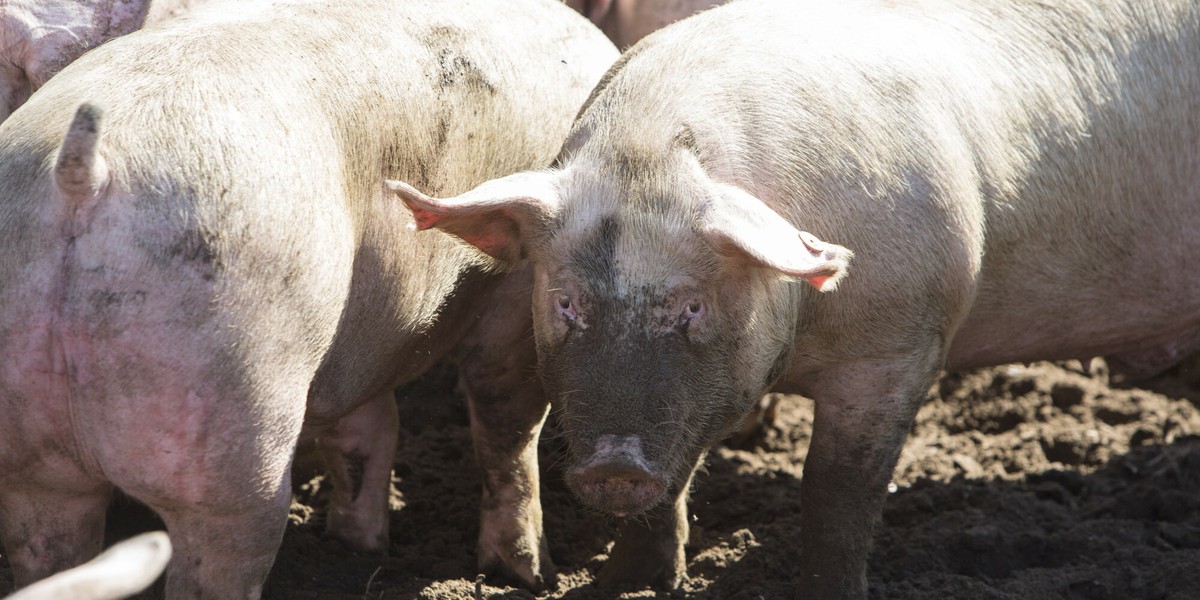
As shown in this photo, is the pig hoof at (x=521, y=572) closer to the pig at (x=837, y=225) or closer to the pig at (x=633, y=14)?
the pig at (x=837, y=225)

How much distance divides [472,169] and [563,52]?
28.1 inches

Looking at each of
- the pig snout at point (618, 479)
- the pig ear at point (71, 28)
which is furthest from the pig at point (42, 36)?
the pig snout at point (618, 479)

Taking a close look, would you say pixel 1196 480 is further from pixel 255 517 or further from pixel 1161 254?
pixel 255 517

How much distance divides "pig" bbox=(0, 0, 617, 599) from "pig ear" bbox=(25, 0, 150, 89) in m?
0.73

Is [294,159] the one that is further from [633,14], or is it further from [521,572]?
[633,14]

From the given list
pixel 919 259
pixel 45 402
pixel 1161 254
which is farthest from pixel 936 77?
pixel 45 402

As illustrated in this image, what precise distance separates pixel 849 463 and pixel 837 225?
80 cm

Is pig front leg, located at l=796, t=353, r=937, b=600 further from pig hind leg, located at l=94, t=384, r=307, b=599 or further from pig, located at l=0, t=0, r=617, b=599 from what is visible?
pig hind leg, located at l=94, t=384, r=307, b=599

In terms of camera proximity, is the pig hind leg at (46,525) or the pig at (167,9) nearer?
the pig hind leg at (46,525)

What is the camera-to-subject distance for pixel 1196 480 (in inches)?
223

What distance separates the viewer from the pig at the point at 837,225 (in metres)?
3.76

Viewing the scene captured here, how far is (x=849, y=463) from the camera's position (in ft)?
14.3

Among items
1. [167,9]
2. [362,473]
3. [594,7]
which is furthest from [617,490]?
[594,7]

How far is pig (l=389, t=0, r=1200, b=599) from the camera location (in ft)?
12.3
